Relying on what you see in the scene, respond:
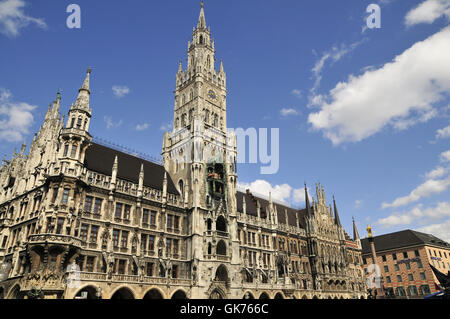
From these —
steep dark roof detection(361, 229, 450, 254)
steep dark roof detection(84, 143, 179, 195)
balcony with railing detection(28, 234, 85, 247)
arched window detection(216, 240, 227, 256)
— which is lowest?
balcony with railing detection(28, 234, 85, 247)

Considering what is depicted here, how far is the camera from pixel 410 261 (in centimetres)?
7788

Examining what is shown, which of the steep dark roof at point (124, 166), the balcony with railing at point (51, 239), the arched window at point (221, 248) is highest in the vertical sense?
the steep dark roof at point (124, 166)

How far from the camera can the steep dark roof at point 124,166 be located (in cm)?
3956

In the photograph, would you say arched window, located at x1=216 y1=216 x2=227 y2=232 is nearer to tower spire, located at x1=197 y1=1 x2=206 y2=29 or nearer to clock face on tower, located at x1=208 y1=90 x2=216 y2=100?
clock face on tower, located at x1=208 y1=90 x2=216 y2=100

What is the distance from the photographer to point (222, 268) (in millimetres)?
43375

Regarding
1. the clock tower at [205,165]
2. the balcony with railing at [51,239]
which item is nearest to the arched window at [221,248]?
the clock tower at [205,165]

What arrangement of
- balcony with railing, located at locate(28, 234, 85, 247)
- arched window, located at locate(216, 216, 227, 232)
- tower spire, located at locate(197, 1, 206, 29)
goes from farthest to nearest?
tower spire, located at locate(197, 1, 206, 29)
arched window, located at locate(216, 216, 227, 232)
balcony with railing, located at locate(28, 234, 85, 247)

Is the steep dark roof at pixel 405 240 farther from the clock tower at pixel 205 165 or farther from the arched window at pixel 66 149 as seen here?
the arched window at pixel 66 149

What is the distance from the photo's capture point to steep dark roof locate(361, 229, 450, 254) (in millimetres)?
79244

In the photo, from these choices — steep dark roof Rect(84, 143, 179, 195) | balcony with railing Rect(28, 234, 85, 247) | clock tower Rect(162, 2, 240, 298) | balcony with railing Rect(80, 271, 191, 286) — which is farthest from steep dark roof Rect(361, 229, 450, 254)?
balcony with railing Rect(28, 234, 85, 247)

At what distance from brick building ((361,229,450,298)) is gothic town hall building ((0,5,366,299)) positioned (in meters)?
23.8

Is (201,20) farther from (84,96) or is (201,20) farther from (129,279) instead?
(129,279)

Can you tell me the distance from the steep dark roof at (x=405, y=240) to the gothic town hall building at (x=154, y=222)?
1076 inches

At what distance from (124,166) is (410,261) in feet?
242
